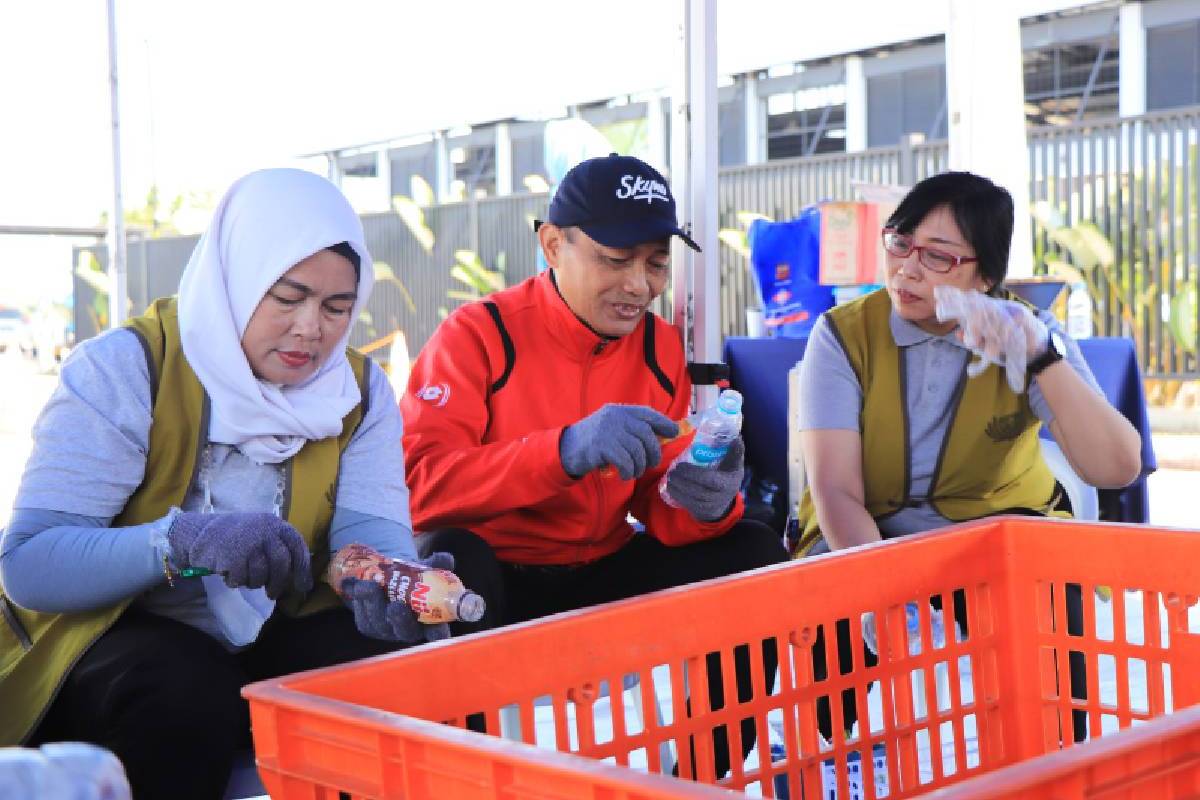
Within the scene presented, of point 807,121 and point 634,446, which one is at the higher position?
point 807,121

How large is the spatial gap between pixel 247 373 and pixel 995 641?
103 cm

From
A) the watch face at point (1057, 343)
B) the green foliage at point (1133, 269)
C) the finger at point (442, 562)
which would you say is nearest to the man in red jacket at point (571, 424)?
the finger at point (442, 562)

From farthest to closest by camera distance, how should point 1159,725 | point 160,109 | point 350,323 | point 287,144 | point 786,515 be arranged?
point 287,144 → point 160,109 → point 786,515 → point 350,323 → point 1159,725

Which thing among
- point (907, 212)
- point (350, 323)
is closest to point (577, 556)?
point (350, 323)

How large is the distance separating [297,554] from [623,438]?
1.83 feet

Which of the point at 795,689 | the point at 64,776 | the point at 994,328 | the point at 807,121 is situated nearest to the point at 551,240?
the point at 994,328

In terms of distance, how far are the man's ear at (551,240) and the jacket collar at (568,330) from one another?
0.06 metres

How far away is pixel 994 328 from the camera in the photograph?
2262 millimetres


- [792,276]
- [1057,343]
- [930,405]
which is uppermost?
[792,276]

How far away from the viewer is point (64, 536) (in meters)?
1.67

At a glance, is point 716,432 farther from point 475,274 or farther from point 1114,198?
point 475,274

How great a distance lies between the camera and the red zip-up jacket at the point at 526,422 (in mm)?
2236

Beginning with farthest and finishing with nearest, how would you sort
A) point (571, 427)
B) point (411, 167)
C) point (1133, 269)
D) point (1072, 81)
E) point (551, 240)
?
point (411, 167)
point (1072, 81)
point (1133, 269)
point (551, 240)
point (571, 427)

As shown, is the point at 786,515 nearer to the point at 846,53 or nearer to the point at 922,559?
the point at 922,559
